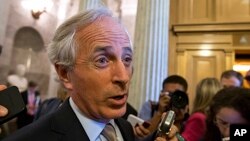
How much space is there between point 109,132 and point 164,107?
1312mm

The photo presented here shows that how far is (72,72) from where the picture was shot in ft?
3.55

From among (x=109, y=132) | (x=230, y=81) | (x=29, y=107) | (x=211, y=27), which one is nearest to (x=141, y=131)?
(x=109, y=132)

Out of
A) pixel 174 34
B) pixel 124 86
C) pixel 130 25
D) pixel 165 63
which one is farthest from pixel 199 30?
pixel 124 86

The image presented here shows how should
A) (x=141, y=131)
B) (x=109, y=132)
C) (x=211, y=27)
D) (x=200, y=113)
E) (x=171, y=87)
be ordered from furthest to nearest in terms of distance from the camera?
(x=211, y=27)
(x=171, y=87)
(x=200, y=113)
(x=141, y=131)
(x=109, y=132)

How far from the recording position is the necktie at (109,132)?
110 centimetres

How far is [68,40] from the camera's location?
1.08 m

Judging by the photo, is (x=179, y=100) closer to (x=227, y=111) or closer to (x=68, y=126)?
(x=227, y=111)

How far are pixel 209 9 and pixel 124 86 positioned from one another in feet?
17.1

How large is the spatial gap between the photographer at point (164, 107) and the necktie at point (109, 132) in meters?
0.74

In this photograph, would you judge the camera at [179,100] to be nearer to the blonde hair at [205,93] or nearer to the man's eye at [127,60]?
the blonde hair at [205,93]

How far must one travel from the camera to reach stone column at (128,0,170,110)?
4930 mm

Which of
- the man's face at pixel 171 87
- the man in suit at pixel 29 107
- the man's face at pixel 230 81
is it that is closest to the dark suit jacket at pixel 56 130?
the man's face at pixel 171 87

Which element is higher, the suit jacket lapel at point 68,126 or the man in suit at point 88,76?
the man in suit at point 88,76

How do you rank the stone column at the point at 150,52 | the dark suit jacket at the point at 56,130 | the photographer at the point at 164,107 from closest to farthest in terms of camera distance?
the dark suit jacket at the point at 56,130 → the photographer at the point at 164,107 → the stone column at the point at 150,52
